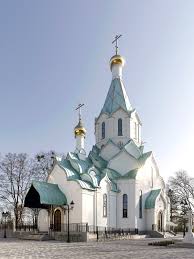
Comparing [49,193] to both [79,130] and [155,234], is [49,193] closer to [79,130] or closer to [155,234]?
[79,130]

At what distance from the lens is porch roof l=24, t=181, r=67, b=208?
26.7 meters

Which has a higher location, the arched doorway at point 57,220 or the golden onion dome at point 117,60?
the golden onion dome at point 117,60

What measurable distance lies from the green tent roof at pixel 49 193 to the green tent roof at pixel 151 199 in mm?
9733

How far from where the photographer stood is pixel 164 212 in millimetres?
35500

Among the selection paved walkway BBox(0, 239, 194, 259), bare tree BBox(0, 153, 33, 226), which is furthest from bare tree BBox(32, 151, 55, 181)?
paved walkway BBox(0, 239, 194, 259)

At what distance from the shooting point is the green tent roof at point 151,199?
109 ft

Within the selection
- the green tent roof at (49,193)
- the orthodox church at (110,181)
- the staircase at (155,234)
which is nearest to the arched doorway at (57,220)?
the orthodox church at (110,181)

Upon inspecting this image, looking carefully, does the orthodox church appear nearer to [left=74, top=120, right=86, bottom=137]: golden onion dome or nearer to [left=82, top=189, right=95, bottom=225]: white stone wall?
[left=82, top=189, right=95, bottom=225]: white stone wall

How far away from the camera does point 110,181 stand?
32281mm

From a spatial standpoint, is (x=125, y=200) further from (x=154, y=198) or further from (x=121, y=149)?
(x=121, y=149)

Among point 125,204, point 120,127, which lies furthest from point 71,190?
point 120,127

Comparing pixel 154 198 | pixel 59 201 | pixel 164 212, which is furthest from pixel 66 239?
pixel 164 212

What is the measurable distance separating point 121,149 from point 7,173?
1459cm

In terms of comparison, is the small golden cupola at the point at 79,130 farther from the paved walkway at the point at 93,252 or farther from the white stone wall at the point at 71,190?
the paved walkway at the point at 93,252
